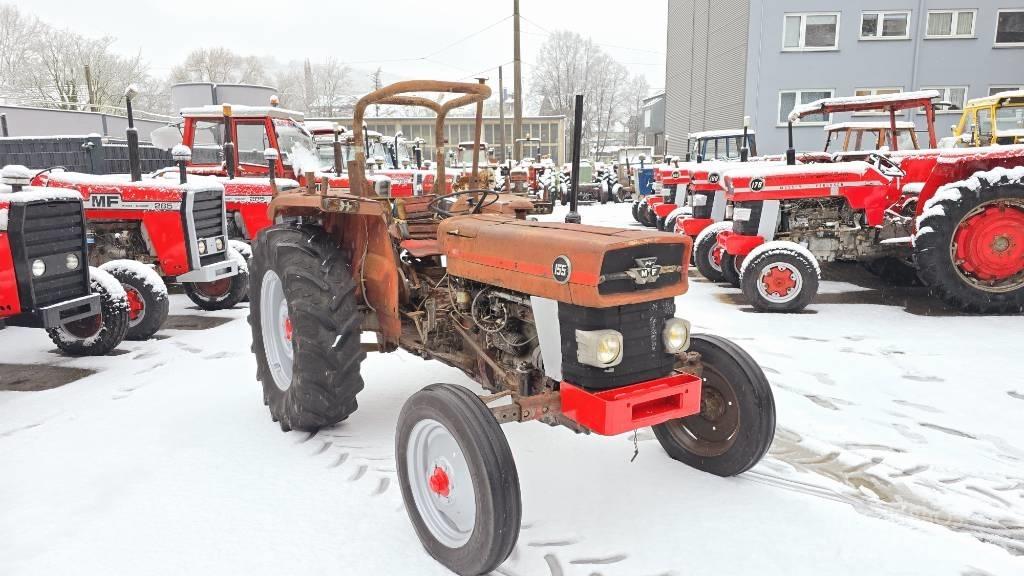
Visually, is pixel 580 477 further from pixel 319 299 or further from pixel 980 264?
pixel 980 264

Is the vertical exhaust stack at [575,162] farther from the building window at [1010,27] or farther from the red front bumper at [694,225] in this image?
the building window at [1010,27]

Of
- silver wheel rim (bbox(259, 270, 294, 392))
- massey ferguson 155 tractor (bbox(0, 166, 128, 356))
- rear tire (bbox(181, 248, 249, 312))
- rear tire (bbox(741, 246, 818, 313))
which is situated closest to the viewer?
silver wheel rim (bbox(259, 270, 294, 392))

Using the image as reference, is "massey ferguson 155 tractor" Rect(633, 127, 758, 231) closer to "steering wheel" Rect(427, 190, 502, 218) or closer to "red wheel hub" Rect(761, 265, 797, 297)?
"red wheel hub" Rect(761, 265, 797, 297)

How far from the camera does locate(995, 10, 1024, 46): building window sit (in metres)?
17.8

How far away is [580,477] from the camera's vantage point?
2668mm

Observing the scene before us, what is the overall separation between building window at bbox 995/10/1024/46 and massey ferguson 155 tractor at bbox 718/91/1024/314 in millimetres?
14892

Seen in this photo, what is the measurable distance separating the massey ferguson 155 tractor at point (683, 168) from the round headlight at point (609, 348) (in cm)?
767

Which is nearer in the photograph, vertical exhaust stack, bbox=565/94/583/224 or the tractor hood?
the tractor hood

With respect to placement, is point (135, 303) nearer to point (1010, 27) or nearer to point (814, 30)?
point (814, 30)

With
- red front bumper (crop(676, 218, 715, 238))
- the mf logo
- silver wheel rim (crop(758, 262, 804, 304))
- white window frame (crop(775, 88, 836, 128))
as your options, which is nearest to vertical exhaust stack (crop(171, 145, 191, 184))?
the mf logo

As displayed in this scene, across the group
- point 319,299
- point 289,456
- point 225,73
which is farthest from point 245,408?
point 225,73

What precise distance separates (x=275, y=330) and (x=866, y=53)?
19.7 meters

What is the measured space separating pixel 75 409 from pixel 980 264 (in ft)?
21.6

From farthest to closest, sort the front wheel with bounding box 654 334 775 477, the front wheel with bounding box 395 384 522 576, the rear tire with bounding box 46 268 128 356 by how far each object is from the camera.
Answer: the rear tire with bounding box 46 268 128 356 → the front wheel with bounding box 654 334 775 477 → the front wheel with bounding box 395 384 522 576
